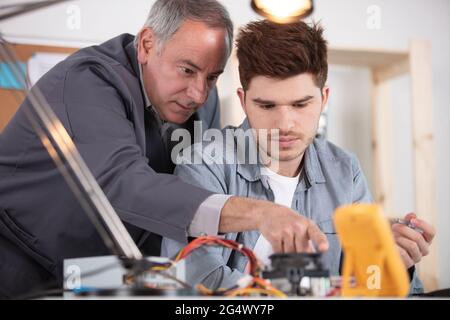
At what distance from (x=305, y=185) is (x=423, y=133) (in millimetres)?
1242

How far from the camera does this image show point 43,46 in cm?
195

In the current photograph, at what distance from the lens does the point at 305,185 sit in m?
1.21

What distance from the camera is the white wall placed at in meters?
2.00

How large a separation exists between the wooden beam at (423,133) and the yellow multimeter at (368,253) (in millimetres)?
1692

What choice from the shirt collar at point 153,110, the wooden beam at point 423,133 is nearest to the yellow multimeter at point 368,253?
the shirt collar at point 153,110

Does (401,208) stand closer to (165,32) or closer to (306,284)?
(165,32)

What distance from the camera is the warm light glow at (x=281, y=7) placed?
3.47 ft

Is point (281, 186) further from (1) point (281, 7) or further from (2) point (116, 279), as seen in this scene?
(2) point (116, 279)

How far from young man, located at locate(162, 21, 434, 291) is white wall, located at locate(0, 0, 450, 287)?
80 cm

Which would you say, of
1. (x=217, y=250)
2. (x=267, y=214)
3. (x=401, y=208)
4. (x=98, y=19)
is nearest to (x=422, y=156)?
(x=401, y=208)

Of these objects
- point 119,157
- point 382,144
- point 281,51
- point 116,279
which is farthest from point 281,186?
point 382,144

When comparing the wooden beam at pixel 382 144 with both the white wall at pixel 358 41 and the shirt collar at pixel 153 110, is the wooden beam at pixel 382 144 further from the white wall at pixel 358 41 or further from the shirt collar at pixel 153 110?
the shirt collar at pixel 153 110

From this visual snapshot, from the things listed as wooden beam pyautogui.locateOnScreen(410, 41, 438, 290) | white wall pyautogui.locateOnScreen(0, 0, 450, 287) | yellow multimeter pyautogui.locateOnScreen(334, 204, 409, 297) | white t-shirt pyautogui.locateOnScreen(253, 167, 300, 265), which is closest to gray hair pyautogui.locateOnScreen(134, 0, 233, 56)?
white t-shirt pyautogui.locateOnScreen(253, 167, 300, 265)

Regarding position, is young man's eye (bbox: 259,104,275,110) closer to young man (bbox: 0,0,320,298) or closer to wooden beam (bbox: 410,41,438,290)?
young man (bbox: 0,0,320,298)
